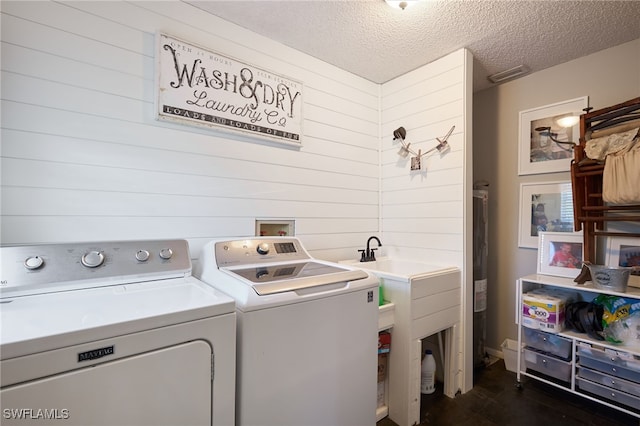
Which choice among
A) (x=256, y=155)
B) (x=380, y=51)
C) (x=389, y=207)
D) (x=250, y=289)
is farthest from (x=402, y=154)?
(x=250, y=289)

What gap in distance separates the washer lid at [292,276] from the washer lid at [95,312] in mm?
172

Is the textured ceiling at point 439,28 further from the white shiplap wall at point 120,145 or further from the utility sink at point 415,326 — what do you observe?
the utility sink at point 415,326

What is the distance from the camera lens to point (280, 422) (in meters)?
1.13

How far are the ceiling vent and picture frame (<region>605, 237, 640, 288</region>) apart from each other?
1.46 metres

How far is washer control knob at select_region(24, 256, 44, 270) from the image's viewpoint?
3.55 ft

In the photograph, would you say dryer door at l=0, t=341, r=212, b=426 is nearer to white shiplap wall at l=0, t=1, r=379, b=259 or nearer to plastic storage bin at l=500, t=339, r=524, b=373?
white shiplap wall at l=0, t=1, r=379, b=259

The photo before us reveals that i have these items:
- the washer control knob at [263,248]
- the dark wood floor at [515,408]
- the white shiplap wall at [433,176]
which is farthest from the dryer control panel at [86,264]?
the white shiplap wall at [433,176]

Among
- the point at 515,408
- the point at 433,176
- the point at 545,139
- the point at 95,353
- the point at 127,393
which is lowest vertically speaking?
the point at 515,408

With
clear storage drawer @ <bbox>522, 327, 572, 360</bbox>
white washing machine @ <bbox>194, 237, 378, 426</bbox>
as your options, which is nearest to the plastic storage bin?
clear storage drawer @ <bbox>522, 327, 572, 360</bbox>

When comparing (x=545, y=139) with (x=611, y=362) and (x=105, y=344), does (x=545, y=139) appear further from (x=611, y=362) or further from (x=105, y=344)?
(x=105, y=344)

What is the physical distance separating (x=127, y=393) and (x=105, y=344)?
17cm

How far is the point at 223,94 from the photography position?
1.82 m

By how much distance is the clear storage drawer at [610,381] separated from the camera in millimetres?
1681

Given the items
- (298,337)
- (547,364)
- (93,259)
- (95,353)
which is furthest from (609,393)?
(93,259)
